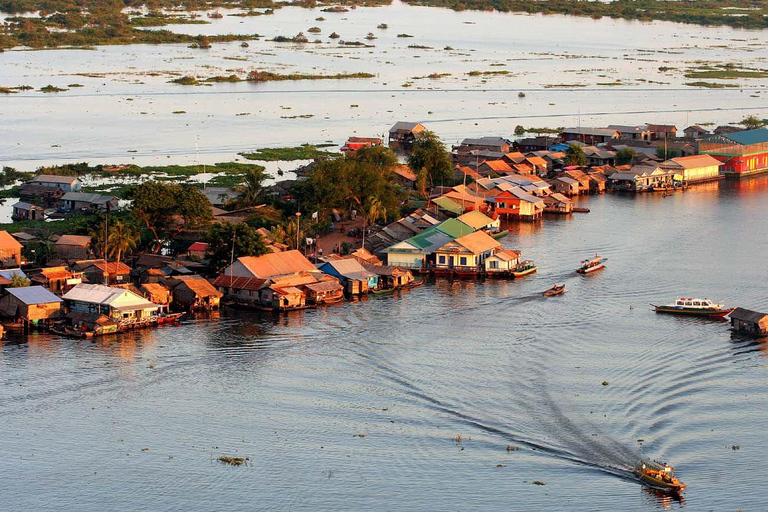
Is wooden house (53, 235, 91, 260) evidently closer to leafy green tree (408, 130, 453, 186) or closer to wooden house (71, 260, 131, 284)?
wooden house (71, 260, 131, 284)

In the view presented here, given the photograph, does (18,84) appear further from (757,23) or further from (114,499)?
(757,23)

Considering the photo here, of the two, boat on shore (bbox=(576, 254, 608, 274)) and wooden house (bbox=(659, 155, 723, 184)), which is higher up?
wooden house (bbox=(659, 155, 723, 184))

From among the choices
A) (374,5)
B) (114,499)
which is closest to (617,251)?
(114,499)

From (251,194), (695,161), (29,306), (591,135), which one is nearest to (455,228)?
(251,194)

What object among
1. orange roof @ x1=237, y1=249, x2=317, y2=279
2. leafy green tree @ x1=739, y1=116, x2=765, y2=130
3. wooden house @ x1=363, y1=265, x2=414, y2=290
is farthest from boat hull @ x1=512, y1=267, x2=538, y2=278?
leafy green tree @ x1=739, y1=116, x2=765, y2=130

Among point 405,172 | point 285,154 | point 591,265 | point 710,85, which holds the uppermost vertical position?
point 710,85

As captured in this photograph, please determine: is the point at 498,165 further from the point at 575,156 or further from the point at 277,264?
the point at 277,264

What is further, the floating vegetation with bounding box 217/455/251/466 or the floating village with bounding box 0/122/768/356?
the floating village with bounding box 0/122/768/356
